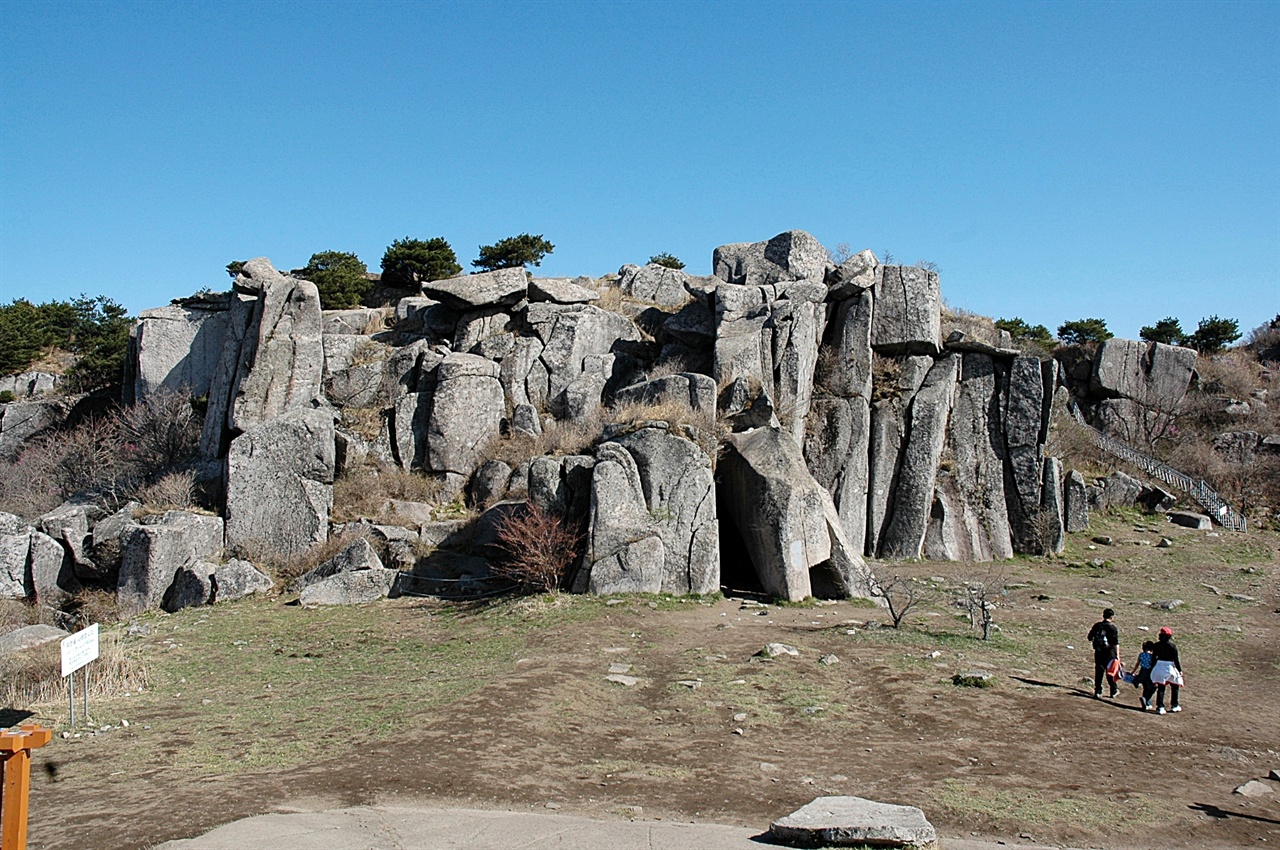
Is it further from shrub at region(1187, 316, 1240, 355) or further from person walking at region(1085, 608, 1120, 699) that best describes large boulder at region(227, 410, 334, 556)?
shrub at region(1187, 316, 1240, 355)

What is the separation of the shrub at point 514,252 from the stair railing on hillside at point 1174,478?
2122 centimetres

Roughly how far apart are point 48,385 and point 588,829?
3781cm

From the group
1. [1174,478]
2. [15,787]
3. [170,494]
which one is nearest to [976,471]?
[1174,478]

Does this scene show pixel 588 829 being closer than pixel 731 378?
Yes

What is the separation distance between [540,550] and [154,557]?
8.00m

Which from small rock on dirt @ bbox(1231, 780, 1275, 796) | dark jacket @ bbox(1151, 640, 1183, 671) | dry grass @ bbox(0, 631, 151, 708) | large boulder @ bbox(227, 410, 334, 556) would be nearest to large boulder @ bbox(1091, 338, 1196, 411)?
dark jacket @ bbox(1151, 640, 1183, 671)

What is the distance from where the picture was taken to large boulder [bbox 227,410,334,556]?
20.2 metres

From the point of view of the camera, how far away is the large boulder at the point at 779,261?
28578mm

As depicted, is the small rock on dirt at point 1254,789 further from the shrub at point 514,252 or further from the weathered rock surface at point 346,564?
the shrub at point 514,252

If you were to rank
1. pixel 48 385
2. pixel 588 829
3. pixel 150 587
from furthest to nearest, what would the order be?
pixel 48 385 → pixel 150 587 → pixel 588 829

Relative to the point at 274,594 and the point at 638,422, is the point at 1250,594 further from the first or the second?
the point at 274,594

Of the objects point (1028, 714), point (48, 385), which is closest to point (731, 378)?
point (1028, 714)

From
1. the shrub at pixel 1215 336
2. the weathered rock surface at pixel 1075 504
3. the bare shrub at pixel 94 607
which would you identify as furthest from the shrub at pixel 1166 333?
the bare shrub at pixel 94 607

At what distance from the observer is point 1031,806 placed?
27.9 feet
